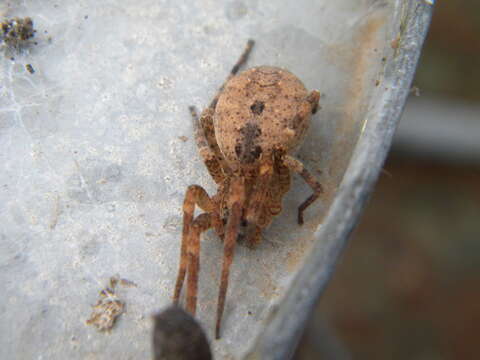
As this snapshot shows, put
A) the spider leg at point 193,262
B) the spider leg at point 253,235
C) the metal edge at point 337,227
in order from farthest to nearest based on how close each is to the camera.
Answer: the spider leg at point 253,235 < the spider leg at point 193,262 < the metal edge at point 337,227

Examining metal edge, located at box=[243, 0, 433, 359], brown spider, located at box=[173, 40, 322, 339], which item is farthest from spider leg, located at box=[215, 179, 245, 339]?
metal edge, located at box=[243, 0, 433, 359]

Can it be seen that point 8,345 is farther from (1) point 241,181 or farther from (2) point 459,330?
(2) point 459,330

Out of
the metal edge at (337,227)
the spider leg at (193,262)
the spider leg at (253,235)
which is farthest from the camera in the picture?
the spider leg at (253,235)

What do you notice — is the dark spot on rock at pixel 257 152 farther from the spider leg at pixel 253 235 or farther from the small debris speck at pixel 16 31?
the small debris speck at pixel 16 31

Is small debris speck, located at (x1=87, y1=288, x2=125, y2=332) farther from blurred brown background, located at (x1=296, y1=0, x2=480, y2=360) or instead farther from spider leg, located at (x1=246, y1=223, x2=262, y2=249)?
blurred brown background, located at (x1=296, y1=0, x2=480, y2=360)

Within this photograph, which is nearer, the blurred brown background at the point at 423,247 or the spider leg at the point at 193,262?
the spider leg at the point at 193,262

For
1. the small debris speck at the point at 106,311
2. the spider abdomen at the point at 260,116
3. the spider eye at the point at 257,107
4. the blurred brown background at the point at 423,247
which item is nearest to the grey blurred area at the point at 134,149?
the small debris speck at the point at 106,311

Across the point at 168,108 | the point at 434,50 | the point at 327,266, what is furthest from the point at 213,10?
the point at 434,50

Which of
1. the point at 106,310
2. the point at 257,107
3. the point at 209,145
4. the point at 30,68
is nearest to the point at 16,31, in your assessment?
the point at 30,68
